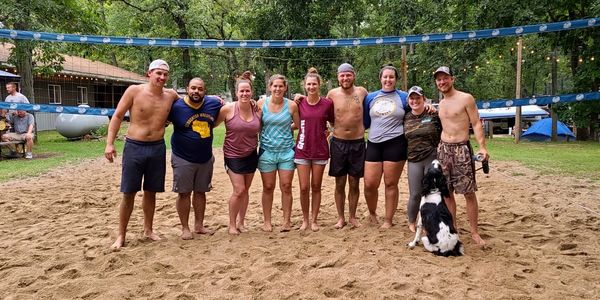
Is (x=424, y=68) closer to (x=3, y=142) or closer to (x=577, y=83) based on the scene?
(x=577, y=83)

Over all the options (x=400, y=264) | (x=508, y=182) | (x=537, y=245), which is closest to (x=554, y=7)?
(x=508, y=182)

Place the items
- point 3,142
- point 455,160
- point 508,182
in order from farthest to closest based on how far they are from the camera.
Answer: point 3,142
point 508,182
point 455,160

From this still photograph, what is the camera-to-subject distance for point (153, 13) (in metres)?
21.1

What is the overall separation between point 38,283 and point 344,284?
218cm

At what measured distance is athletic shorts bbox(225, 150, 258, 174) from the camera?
426cm

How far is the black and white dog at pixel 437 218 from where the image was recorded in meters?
3.62

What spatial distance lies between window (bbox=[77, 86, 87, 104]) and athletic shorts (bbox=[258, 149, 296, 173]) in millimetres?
20972

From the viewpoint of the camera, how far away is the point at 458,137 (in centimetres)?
385

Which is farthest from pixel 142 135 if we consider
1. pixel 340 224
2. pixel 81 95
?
pixel 81 95

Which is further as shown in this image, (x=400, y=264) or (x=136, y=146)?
(x=136, y=146)

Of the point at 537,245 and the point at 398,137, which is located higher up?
the point at 398,137

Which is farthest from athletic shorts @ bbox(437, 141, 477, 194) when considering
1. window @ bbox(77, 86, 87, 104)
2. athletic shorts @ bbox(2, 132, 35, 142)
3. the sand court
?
window @ bbox(77, 86, 87, 104)

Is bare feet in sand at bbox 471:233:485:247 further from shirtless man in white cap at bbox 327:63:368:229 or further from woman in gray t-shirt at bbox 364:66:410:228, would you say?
shirtless man in white cap at bbox 327:63:368:229

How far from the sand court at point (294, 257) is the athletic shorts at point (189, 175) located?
518 millimetres
